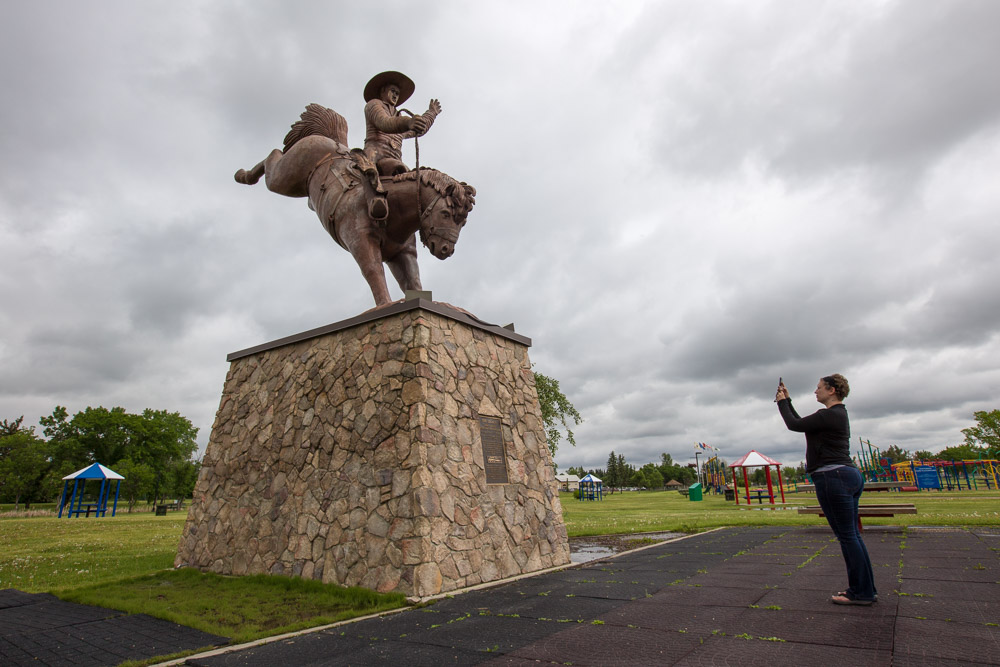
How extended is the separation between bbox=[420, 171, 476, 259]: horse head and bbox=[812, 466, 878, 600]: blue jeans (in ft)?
14.2

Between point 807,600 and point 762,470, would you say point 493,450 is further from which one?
point 762,470

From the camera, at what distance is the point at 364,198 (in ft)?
21.5

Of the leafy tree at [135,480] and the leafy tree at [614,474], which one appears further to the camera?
the leafy tree at [614,474]

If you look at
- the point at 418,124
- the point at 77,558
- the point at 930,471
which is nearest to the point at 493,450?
the point at 418,124

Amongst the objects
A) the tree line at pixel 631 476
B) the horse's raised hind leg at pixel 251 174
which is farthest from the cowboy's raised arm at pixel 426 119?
the tree line at pixel 631 476

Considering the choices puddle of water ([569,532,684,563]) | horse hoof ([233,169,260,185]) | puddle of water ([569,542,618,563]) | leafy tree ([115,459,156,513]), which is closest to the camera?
puddle of water ([569,542,618,563])

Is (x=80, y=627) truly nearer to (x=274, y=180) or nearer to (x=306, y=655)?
(x=306, y=655)

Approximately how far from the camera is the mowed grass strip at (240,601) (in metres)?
3.83

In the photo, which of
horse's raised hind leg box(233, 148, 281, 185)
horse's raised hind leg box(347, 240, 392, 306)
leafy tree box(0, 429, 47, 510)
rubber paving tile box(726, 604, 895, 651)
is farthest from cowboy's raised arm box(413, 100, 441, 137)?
leafy tree box(0, 429, 47, 510)

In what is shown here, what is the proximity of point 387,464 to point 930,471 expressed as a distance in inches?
1231

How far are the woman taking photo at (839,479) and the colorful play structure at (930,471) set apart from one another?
23881 millimetres

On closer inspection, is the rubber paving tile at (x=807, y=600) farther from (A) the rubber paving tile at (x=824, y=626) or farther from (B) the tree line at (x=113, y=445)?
(B) the tree line at (x=113, y=445)

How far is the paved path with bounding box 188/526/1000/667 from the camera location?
2.60 meters

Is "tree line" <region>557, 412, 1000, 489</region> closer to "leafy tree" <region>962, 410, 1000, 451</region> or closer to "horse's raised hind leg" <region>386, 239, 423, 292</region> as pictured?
"leafy tree" <region>962, 410, 1000, 451</region>
